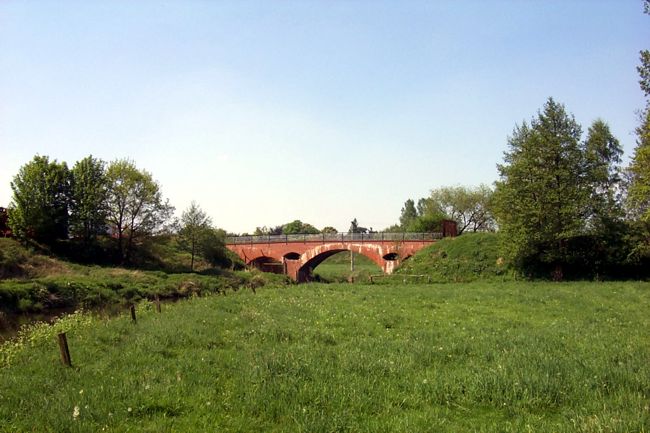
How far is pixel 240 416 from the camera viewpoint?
6867 millimetres

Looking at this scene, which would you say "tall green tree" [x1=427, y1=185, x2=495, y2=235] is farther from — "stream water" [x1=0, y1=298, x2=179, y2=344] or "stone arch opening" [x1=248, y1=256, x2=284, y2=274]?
"stream water" [x1=0, y1=298, x2=179, y2=344]

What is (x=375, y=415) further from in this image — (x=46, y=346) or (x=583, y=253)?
(x=583, y=253)

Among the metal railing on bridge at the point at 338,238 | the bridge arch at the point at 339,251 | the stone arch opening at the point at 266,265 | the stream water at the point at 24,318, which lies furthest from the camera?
the stone arch opening at the point at 266,265

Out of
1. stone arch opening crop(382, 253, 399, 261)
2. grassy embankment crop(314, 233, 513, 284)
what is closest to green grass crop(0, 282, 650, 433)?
grassy embankment crop(314, 233, 513, 284)

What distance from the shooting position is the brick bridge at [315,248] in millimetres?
54188

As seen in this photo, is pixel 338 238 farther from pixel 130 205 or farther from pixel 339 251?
pixel 130 205

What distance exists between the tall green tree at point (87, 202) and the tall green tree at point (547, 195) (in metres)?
41.0

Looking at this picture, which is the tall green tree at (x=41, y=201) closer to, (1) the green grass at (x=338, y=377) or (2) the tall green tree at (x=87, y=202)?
(2) the tall green tree at (x=87, y=202)

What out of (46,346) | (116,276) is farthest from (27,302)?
(46,346)

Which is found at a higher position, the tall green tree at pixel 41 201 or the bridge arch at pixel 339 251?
the tall green tree at pixel 41 201

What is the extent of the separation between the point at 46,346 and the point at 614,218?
40.1 m

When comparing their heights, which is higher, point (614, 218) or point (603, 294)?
point (614, 218)

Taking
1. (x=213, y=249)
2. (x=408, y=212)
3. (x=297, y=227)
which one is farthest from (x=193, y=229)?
(x=408, y=212)

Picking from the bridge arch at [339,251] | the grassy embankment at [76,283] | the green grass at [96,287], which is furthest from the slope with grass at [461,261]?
the grassy embankment at [76,283]
